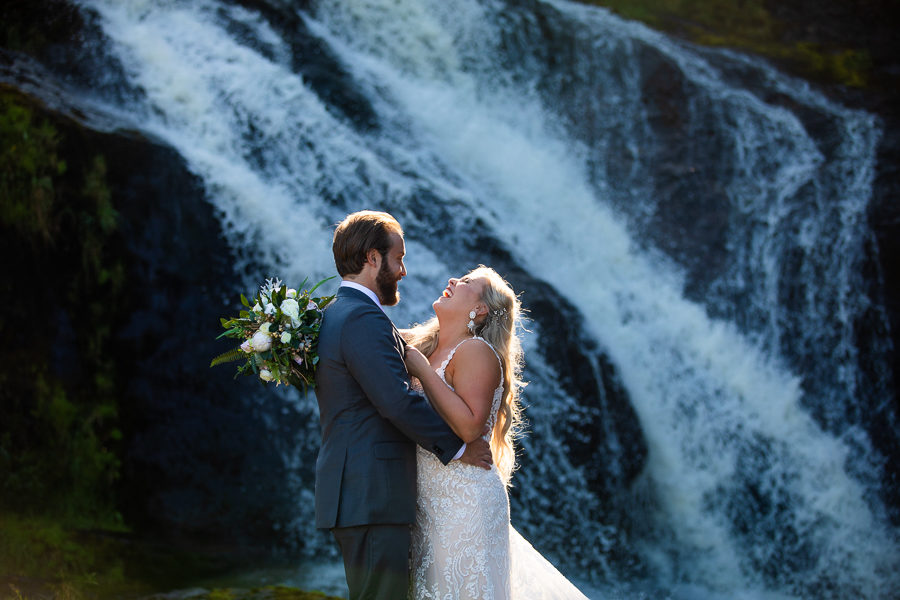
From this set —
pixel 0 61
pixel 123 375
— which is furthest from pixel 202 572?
pixel 0 61

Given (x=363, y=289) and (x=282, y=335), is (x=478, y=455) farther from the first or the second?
(x=282, y=335)

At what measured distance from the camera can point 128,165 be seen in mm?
7043

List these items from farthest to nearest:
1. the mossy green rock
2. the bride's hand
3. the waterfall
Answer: the waterfall → the mossy green rock → the bride's hand

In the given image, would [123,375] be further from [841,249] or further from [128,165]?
[841,249]

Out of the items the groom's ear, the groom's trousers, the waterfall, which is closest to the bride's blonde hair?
the groom's ear

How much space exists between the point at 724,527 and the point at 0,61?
26.6 feet

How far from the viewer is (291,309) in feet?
11.0

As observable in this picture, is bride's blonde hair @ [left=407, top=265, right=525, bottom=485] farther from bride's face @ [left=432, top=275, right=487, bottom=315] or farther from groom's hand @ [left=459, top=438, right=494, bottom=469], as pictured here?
groom's hand @ [left=459, top=438, right=494, bottom=469]

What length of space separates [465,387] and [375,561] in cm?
79

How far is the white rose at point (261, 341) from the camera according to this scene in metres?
3.32

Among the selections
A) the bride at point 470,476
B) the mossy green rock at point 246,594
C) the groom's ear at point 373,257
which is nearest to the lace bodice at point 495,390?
the bride at point 470,476

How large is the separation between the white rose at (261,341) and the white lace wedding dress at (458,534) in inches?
30.0

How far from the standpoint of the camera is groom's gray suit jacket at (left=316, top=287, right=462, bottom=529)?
3172mm

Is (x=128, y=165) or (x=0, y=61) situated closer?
(x=128, y=165)
